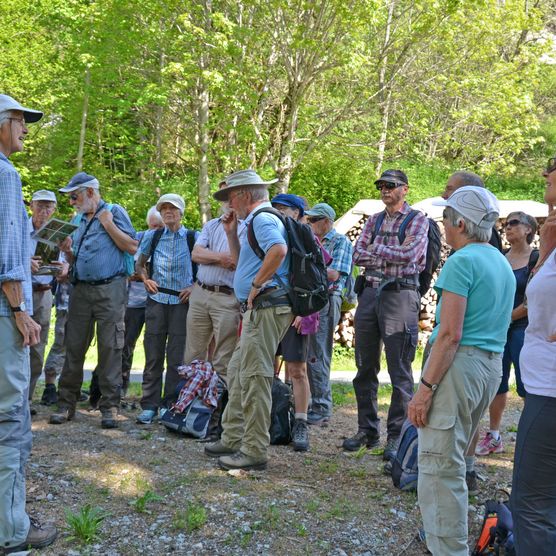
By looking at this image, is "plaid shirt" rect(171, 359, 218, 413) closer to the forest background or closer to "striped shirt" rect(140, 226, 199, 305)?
"striped shirt" rect(140, 226, 199, 305)

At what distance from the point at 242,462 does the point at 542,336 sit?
2.87 meters

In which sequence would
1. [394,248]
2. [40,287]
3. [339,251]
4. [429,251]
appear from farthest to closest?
1. [339,251]
2. [40,287]
3. [429,251]
4. [394,248]

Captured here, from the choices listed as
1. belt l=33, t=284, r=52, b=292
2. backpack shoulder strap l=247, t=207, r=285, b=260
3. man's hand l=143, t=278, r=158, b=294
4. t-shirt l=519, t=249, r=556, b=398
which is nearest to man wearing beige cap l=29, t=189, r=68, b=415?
belt l=33, t=284, r=52, b=292

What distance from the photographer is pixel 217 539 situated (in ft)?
13.8

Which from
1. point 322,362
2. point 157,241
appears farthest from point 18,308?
point 322,362

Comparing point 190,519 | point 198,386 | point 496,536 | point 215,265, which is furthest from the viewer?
point 215,265

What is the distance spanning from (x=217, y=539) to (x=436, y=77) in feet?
55.9

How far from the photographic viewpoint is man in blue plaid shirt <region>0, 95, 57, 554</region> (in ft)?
12.1

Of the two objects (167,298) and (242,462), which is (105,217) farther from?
(242,462)

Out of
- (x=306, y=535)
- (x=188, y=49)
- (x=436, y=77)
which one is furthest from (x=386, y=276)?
(x=436, y=77)

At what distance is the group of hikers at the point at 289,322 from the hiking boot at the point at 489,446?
0.02m

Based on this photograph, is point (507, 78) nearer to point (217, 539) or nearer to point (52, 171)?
point (52, 171)

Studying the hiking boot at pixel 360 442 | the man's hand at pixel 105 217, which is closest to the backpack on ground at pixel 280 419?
the hiking boot at pixel 360 442

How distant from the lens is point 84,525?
162 inches
